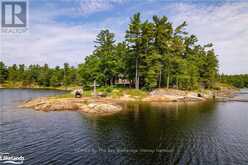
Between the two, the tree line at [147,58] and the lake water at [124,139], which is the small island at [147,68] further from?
the lake water at [124,139]

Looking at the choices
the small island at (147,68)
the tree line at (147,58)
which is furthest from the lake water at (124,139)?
the tree line at (147,58)

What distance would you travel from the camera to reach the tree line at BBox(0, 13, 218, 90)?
224ft

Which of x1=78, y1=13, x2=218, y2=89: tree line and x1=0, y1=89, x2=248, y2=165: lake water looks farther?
x1=78, y1=13, x2=218, y2=89: tree line

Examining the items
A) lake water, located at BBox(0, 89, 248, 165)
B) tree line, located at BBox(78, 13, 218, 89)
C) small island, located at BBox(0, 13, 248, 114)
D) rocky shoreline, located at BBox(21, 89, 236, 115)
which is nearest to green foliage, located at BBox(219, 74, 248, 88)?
small island, located at BBox(0, 13, 248, 114)

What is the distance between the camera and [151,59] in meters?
67.2

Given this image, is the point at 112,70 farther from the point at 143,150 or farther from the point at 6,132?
the point at 143,150

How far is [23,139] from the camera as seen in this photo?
24.5m

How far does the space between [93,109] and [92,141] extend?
1838 cm

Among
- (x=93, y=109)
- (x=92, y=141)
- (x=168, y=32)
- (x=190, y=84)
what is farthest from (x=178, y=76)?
(x=92, y=141)

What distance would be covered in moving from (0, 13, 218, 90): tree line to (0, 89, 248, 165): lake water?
118ft

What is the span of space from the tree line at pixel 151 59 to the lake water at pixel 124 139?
3583 centimetres

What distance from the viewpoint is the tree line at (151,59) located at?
68.2 metres

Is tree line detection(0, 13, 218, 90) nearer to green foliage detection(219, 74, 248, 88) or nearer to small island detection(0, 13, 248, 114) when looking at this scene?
small island detection(0, 13, 248, 114)

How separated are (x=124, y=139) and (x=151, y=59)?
149 ft
